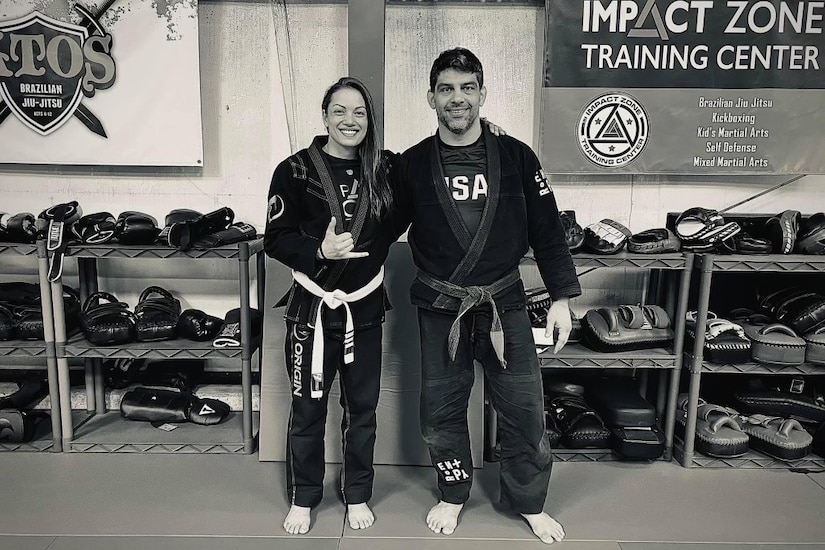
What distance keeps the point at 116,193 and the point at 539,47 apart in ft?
8.30

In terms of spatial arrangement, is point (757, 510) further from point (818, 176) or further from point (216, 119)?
point (216, 119)

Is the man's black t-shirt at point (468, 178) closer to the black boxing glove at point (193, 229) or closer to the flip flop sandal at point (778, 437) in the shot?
the black boxing glove at point (193, 229)

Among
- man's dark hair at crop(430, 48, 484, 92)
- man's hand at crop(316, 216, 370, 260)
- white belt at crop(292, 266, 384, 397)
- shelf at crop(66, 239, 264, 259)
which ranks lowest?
white belt at crop(292, 266, 384, 397)

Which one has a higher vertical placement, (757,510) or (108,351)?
(108,351)

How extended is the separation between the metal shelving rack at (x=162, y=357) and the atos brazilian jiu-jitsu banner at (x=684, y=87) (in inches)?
69.6

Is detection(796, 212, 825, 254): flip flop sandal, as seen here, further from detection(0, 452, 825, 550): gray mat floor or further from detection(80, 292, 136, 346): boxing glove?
detection(80, 292, 136, 346): boxing glove

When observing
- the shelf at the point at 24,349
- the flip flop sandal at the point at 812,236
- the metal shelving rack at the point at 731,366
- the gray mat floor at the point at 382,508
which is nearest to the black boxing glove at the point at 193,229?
the shelf at the point at 24,349

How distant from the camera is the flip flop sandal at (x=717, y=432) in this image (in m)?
3.30

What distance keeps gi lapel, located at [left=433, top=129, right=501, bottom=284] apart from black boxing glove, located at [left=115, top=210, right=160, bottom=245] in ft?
5.21

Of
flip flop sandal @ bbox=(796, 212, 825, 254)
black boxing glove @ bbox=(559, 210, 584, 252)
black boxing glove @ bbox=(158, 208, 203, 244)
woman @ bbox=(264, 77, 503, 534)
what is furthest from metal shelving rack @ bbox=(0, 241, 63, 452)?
flip flop sandal @ bbox=(796, 212, 825, 254)

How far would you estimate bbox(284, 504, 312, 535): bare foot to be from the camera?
2732 millimetres

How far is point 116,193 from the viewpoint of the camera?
3.84 metres

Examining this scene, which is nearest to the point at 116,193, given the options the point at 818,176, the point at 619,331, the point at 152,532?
the point at 152,532

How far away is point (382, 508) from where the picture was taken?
2.95 meters
